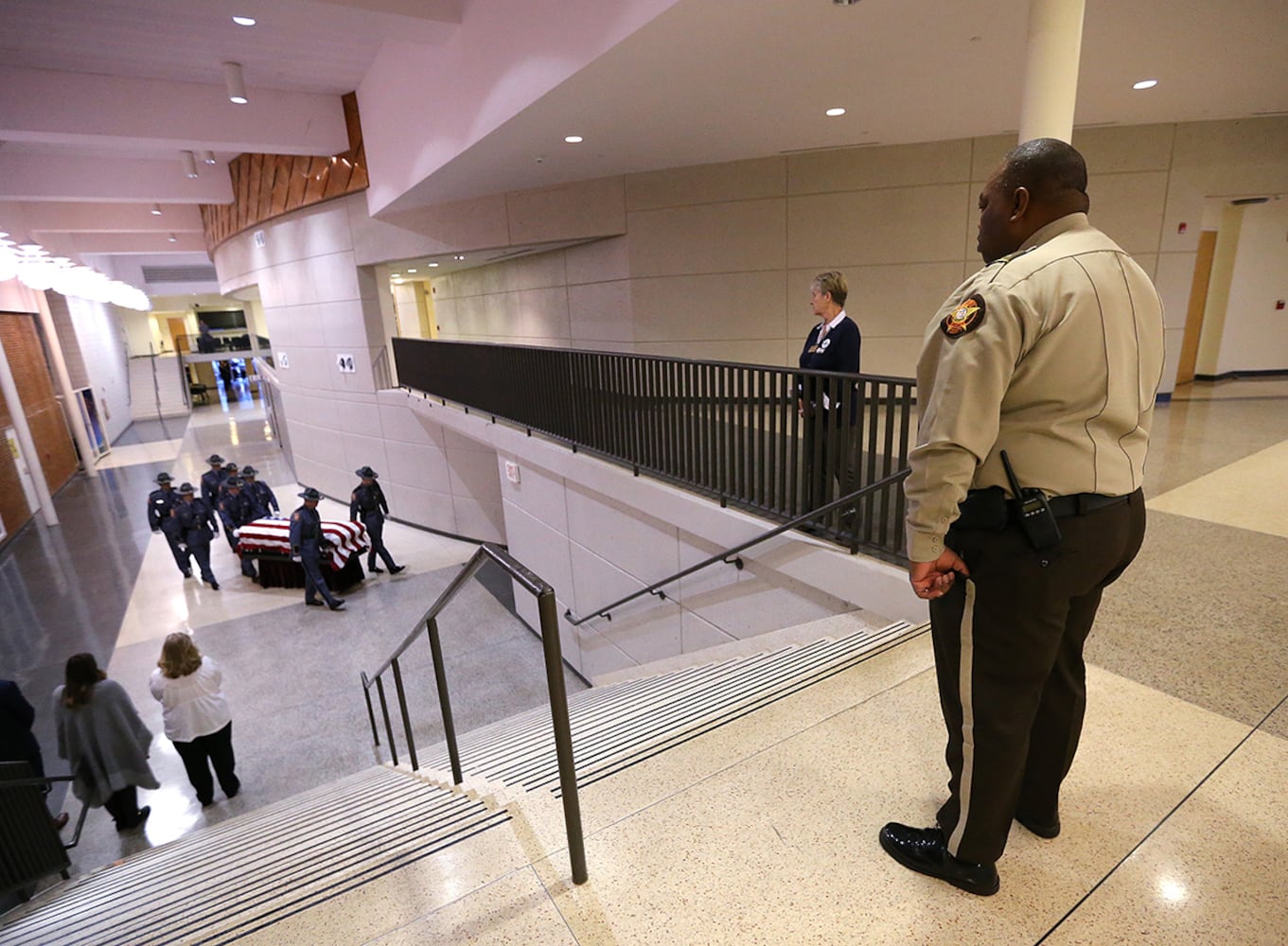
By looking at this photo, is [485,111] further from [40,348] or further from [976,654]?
[40,348]

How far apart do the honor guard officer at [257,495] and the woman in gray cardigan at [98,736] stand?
21.0 feet

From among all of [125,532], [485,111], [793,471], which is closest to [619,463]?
[793,471]

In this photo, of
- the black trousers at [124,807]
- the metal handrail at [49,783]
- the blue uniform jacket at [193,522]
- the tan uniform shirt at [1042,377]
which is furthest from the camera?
the blue uniform jacket at [193,522]

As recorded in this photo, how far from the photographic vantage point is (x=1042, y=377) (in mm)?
1316

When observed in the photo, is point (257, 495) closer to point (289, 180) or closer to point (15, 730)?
point (289, 180)

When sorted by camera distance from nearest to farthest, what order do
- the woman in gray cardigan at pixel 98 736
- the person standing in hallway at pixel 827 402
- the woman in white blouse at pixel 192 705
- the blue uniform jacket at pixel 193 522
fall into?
the person standing in hallway at pixel 827 402 < the woman in gray cardigan at pixel 98 736 < the woman in white blouse at pixel 192 705 < the blue uniform jacket at pixel 193 522

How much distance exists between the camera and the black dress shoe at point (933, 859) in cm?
161

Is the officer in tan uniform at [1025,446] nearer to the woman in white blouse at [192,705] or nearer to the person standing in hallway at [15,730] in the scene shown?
the woman in white blouse at [192,705]

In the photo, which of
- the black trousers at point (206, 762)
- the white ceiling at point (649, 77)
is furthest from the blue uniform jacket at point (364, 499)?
the black trousers at point (206, 762)

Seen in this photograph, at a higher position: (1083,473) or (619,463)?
(1083,473)

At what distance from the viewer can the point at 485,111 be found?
573 cm

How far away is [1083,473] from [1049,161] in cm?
69

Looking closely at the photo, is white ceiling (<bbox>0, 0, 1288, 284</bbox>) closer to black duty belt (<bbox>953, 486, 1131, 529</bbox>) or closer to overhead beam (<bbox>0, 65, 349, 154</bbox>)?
overhead beam (<bbox>0, 65, 349, 154</bbox>)

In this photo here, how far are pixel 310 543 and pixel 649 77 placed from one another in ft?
23.9
